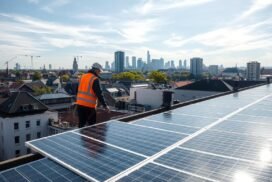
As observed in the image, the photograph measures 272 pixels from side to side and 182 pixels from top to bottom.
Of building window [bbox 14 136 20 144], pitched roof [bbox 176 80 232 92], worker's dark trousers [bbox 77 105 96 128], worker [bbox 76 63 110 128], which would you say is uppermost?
worker [bbox 76 63 110 128]

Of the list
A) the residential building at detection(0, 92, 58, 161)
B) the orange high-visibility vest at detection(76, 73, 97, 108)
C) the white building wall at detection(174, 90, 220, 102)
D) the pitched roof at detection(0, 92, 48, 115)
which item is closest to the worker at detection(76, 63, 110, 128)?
the orange high-visibility vest at detection(76, 73, 97, 108)

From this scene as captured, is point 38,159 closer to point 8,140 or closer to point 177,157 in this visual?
point 177,157

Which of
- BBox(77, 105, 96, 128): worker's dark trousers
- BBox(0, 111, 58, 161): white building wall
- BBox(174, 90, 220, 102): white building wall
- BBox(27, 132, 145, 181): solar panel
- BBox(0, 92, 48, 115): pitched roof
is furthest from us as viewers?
BBox(174, 90, 220, 102): white building wall

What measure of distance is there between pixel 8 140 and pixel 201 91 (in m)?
34.7

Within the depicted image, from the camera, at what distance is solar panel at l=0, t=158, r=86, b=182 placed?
19.5 feet

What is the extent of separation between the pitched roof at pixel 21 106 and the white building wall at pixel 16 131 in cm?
94

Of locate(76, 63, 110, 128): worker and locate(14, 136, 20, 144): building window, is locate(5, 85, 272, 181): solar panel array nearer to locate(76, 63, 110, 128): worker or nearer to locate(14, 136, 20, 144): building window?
locate(76, 63, 110, 128): worker

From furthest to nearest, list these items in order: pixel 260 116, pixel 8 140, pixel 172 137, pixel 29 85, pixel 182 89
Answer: pixel 29 85 → pixel 182 89 → pixel 8 140 → pixel 260 116 → pixel 172 137

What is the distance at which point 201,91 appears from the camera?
158ft

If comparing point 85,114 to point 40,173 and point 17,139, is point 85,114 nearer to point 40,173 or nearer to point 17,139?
point 40,173

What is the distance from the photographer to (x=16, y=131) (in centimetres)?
3528

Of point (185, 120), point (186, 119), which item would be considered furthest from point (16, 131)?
point (185, 120)

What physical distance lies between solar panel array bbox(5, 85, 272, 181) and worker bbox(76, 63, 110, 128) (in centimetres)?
123

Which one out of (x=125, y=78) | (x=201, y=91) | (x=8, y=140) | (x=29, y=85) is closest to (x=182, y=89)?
(x=201, y=91)
